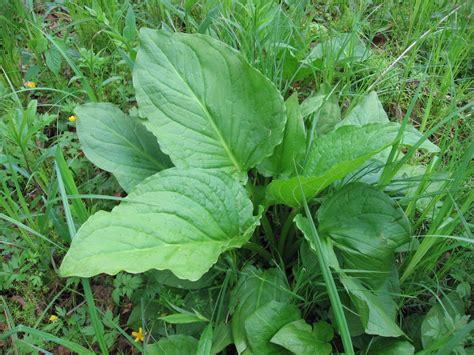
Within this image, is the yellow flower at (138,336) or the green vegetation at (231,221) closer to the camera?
the green vegetation at (231,221)

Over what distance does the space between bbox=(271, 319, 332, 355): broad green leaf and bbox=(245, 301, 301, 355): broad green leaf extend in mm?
36

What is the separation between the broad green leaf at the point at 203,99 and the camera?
1.60 m

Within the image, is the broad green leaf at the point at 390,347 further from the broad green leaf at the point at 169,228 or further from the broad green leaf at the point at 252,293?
the broad green leaf at the point at 169,228

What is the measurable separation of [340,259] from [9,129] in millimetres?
1254

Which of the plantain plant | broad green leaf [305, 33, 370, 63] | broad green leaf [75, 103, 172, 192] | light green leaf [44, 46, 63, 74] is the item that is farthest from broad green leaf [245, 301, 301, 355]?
light green leaf [44, 46, 63, 74]

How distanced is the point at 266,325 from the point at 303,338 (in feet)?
0.37

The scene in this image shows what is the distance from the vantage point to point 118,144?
1.68 meters

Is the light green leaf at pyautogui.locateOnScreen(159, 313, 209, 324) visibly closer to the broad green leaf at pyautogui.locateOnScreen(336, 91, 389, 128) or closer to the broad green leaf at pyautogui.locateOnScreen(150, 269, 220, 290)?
the broad green leaf at pyautogui.locateOnScreen(150, 269, 220, 290)

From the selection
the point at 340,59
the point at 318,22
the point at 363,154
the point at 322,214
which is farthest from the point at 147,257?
the point at 318,22

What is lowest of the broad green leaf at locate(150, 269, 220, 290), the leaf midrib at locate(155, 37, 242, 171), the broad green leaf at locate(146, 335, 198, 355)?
the broad green leaf at locate(146, 335, 198, 355)

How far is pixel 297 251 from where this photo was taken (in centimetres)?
167

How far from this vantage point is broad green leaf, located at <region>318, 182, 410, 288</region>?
1.40 metres

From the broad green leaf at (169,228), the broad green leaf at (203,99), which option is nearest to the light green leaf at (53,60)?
the broad green leaf at (203,99)

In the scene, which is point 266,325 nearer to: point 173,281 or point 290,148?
point 173,281
